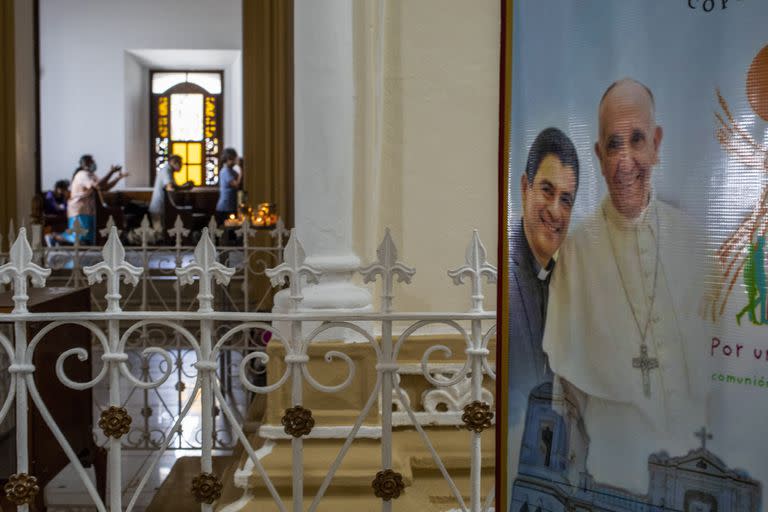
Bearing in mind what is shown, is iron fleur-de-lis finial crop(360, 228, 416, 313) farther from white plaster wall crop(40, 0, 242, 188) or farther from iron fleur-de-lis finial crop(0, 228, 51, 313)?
white plaster wall crop(40, 0, 242, 188)

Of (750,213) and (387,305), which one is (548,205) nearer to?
(750,213)

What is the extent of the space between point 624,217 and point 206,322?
1.46m

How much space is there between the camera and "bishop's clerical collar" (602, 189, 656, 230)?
1.67 meters

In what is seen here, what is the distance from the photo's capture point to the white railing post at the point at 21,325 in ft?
8.79

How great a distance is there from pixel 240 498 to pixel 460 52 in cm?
186

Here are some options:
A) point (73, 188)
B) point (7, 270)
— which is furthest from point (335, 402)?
point (73, 188)

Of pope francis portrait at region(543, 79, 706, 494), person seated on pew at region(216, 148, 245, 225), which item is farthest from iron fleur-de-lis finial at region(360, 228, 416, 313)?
person seated on pew at region(216, 148, 245, 225)

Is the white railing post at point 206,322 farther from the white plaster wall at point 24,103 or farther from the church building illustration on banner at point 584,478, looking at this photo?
the white plaster wall at point 24,103

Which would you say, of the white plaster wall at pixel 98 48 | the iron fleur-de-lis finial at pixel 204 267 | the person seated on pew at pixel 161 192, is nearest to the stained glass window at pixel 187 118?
the white plaster wall at pixel 98 48

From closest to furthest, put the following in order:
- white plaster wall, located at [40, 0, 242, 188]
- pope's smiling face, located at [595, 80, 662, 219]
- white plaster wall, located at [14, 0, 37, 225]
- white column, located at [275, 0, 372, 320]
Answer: pope's smiling face, located at [595, 80, 662, 219]
white column, located at [275, 0, 372, 320]
white plaster wall, located at [14, 0, 37, 225]
white plaster wall, located at [40, 0, 242, 188]

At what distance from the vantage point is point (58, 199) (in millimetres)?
16969

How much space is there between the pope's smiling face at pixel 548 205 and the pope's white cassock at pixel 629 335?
0.11 ft

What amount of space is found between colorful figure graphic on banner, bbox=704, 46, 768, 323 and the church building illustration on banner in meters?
0.24

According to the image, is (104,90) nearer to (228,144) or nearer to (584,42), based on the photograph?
(228,144)
